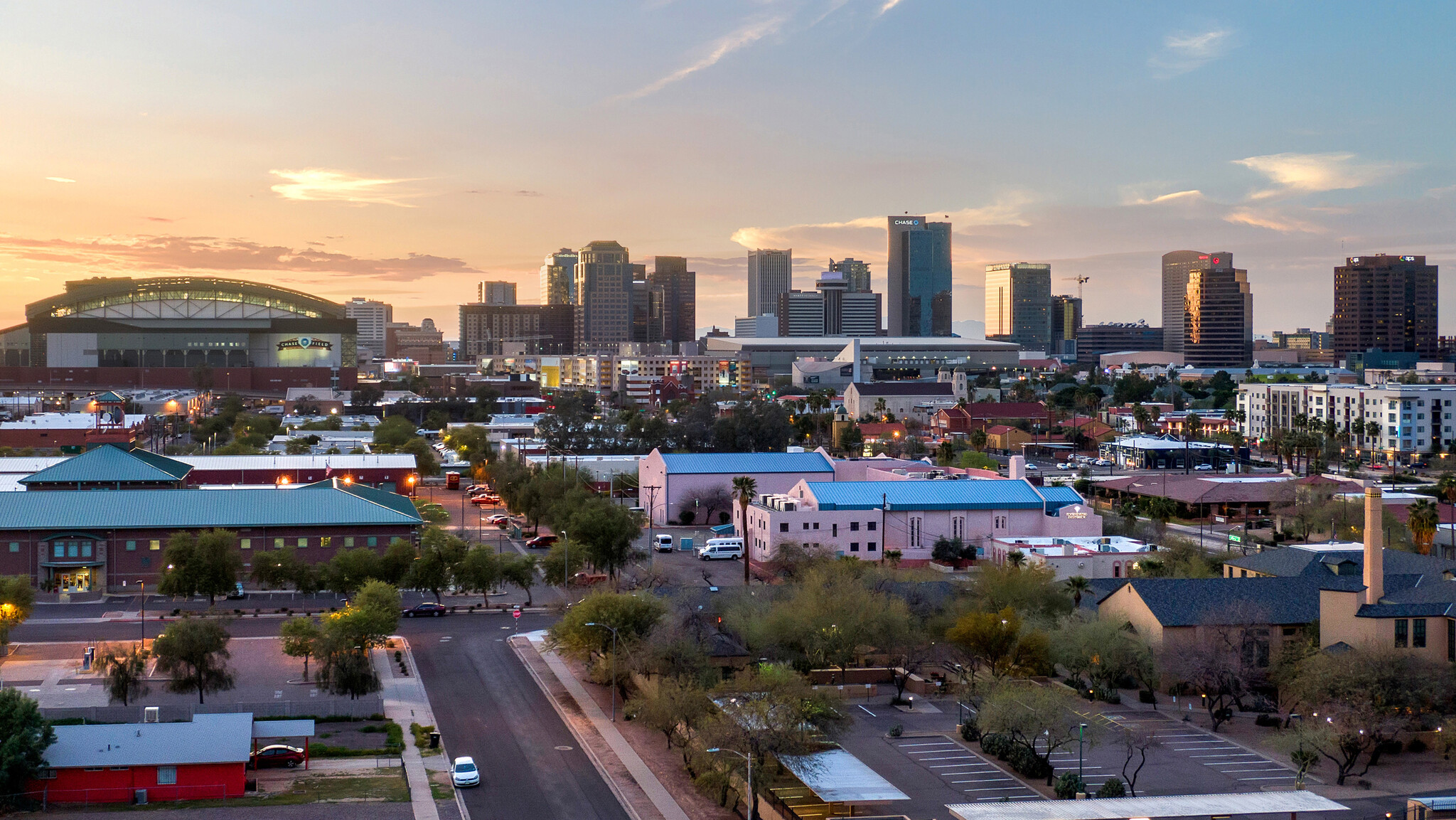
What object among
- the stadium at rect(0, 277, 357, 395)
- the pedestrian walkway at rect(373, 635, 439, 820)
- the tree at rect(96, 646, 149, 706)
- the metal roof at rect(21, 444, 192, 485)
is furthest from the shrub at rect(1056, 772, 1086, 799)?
the stadium at rect(0, 277, 357, 395)

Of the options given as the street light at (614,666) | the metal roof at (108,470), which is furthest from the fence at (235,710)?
the metal roof at (108,470)

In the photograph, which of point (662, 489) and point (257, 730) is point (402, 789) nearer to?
point (257, 730)

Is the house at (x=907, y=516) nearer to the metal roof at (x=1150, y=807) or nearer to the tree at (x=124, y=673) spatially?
the tree at (x=124, y=673)

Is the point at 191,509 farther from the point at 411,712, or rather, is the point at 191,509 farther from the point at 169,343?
the point at 169,343

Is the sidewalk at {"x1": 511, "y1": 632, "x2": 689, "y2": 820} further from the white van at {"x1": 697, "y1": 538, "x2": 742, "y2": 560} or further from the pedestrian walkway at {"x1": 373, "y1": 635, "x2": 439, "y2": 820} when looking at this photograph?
the white van at {"x1": 697, "y1": 538, "x2": 742, "y2": 560}

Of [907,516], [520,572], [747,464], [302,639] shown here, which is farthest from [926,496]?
[302,639]

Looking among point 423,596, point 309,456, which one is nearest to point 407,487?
point 309,456
